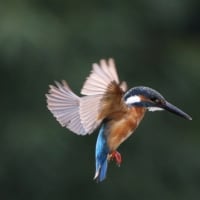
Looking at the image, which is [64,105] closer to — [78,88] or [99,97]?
[99,97]

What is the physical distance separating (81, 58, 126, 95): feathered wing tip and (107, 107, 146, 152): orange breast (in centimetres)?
10

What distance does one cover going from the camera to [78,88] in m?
8.52

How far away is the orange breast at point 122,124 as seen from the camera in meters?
3.02

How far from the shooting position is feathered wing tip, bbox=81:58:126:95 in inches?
117

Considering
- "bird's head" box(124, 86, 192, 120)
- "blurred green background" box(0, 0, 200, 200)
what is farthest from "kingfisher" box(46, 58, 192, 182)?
"blurred green background" box(0, 0, 200, 200)

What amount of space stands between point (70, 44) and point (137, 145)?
43.7 inches

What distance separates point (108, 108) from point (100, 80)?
11 cm

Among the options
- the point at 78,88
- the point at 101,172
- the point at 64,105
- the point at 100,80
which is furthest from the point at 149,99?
the point at 78,88

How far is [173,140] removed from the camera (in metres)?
9.77

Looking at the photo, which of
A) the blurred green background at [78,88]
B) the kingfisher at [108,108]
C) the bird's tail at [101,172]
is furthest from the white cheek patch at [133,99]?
the blurred green background at [78,88]

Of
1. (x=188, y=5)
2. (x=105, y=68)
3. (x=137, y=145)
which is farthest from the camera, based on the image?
(x=188, y=5)

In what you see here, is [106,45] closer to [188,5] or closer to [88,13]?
[88,13]

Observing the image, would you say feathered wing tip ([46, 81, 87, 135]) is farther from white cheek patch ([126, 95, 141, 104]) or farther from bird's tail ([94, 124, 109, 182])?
white cheek patch ([126, 95, 141, 104])

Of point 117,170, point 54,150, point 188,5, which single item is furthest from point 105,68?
point 188,5
